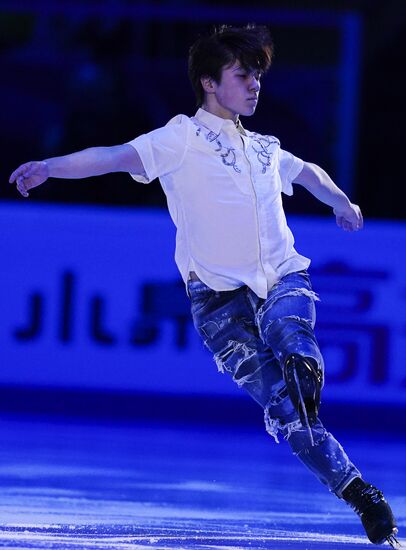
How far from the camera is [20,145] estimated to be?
39.1 feet

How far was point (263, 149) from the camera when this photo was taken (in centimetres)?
482

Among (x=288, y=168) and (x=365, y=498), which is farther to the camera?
(x=288, y=168)

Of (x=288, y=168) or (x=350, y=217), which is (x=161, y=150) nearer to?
(x=288, y=168)

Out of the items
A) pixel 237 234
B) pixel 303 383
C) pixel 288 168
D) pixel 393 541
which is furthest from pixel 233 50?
pixel 393 541

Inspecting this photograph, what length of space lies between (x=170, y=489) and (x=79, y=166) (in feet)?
6.45

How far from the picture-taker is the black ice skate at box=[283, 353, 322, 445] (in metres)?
4.38

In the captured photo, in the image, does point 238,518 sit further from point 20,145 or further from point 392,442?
point 20,145

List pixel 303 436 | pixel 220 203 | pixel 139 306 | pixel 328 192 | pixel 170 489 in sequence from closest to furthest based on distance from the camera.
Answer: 1. pixel 303 436
2. pixel 220 203
3. pixel 328 192
4. pixel 170 489
5. pixel 139 306

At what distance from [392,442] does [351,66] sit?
489 cm

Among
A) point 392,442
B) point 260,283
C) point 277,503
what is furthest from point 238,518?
point 392,442

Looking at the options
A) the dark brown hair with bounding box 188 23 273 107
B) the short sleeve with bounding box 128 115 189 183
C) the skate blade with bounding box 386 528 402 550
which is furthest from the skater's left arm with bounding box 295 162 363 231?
the skate blade with bounding box 386 528 402 550

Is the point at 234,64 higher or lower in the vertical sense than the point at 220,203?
higher

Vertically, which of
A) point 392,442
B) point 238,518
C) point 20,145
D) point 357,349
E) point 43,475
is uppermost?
point 20,145

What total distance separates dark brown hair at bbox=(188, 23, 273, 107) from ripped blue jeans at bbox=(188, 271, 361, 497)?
29.5 inches
